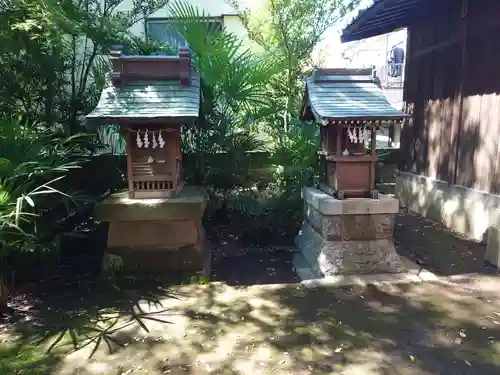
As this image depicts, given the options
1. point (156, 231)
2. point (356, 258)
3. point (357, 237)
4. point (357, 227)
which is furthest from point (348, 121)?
point (156, 231)

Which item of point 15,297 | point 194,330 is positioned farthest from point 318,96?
point 15,297

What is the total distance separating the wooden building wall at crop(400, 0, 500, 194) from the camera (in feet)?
18.9

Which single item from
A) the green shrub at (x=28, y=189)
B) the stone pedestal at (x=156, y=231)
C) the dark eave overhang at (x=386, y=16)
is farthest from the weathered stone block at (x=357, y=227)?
the dark eave overhang at (x=386, y=16)

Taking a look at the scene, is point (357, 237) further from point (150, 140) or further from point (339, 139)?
point (150, 140)

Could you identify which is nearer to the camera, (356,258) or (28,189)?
(28,189)

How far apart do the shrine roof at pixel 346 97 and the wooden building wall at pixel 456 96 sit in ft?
6.44

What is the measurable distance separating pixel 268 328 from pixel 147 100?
262cm

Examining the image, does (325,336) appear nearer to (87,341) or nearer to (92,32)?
(87,341)

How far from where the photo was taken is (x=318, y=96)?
484 cm

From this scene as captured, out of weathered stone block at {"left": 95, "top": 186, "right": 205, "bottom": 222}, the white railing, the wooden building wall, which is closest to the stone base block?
weathered stone block at {"left": 95, "top": 186, "right": 205, "bottom": 222}

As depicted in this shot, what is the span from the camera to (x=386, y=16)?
7359mm

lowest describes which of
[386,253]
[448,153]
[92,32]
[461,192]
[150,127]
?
[386,253]

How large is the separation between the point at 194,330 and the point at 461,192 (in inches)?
187

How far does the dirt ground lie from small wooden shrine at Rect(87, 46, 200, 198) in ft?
3.71
